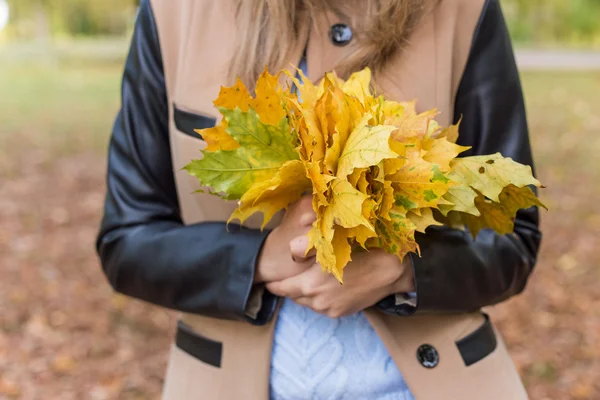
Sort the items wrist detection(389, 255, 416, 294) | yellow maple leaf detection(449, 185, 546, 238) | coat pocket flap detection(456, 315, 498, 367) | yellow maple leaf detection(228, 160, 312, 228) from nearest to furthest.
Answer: yellow maple leaf detection(228, 160, 312, 228) → yellow maple leaf detection(449, 185, 546, 238) → wrist detection(389, 255, 416, 294) → coat pocket flap detection(456, 315, 498, 367)

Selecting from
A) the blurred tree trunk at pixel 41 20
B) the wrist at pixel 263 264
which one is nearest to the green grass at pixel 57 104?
the blurred tree trunk at pixel 41 20

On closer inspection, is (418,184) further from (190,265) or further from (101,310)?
(101,310)

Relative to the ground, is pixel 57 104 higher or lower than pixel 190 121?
lower

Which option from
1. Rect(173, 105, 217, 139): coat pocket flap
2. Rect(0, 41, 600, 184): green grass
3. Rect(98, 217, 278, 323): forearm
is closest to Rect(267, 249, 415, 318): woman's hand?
Rect(98, 217, 278, 323): forearm

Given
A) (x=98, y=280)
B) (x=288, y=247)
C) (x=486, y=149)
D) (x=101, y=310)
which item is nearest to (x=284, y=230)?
(x=288, y=247)

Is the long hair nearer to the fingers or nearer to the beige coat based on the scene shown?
the beige coat

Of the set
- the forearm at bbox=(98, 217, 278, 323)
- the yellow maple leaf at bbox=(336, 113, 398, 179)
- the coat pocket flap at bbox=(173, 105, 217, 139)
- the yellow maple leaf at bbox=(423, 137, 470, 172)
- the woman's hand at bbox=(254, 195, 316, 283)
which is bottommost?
the forearm at bbox=(98, 217, 278, 323)

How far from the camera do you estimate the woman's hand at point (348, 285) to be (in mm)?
1351

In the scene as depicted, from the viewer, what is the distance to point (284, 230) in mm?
1415

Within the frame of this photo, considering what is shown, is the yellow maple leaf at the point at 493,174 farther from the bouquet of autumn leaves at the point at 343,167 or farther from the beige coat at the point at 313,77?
the beige coat at the point at 313,77

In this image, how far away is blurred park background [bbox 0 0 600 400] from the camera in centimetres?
470

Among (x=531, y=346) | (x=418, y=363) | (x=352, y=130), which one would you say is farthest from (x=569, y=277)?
(x=352, y=130)

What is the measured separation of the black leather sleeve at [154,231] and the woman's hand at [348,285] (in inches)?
5.1

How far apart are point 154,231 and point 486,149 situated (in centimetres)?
76
